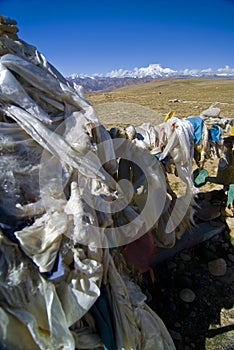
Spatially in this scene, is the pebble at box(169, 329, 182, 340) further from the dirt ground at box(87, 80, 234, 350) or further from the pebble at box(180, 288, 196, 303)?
the pebble at box(180, 288, 196, 303)

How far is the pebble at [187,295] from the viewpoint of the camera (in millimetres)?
2838

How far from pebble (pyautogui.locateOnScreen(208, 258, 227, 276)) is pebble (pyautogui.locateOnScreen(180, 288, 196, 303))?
39cm

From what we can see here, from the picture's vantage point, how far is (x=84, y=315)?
6.38ft

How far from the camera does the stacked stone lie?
2262mm

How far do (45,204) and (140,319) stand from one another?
3.17 ft

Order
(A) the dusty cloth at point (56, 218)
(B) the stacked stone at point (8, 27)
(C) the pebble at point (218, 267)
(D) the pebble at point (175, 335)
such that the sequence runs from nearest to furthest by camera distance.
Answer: (A) the dusty cloth at point (56, 218)
(B) the stacked stone at point (8, 27)
(D) the pebble at point (175, 335)
(C) the pebble at point (218, 267)

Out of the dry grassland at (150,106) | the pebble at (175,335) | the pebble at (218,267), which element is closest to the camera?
the pebble at (175,335)

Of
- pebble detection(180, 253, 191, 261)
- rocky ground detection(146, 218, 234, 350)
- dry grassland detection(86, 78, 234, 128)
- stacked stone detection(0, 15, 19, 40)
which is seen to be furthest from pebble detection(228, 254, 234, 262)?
stacked stone detection(0, 15, 19, 40)

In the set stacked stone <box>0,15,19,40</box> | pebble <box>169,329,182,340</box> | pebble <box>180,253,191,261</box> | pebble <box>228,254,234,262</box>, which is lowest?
pebble <box>169,329,182,340</box>

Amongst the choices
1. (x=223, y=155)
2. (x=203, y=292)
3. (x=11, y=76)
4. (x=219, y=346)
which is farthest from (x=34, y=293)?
(x=223, y=155)

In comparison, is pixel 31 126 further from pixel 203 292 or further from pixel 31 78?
pixel 203 292

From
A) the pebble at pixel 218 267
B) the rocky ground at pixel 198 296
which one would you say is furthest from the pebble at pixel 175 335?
the pebble at pixel 218 267

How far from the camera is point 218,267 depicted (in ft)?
10.5

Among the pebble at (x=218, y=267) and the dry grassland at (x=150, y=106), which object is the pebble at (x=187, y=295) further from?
the dry grassland at (x=150, y=106)
